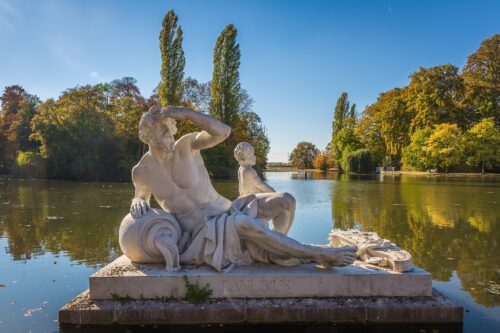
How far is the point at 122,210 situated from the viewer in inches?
529

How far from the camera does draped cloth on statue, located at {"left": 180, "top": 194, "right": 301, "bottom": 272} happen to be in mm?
3926

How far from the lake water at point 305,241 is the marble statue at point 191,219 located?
1.19 metres

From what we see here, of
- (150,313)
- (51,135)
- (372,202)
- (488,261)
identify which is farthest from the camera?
(51,135)

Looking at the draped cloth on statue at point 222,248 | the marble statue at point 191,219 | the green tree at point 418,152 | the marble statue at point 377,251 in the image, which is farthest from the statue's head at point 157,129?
the green tree at point 418,152

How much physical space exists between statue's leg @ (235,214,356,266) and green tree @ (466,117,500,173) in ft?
135

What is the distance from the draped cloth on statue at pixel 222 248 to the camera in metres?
3.93

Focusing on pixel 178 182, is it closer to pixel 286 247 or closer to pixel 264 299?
pixel 286 247

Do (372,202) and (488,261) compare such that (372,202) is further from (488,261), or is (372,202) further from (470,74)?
(470,74)

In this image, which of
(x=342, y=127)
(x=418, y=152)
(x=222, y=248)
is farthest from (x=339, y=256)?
(x=342, y=127)

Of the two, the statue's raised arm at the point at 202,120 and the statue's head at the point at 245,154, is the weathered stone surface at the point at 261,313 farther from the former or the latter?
the statue's head at the point at 245,154

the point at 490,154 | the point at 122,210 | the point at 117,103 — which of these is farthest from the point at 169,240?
the point at 490,154

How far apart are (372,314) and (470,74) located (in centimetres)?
4873

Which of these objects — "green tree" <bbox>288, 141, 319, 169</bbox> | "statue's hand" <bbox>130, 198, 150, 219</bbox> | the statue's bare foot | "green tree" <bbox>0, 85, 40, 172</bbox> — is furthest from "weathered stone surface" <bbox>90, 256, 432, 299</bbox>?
"green tree" <bbox>288, 141, 319, 169</bbox>

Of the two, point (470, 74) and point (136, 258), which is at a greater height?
point (470, 74)
